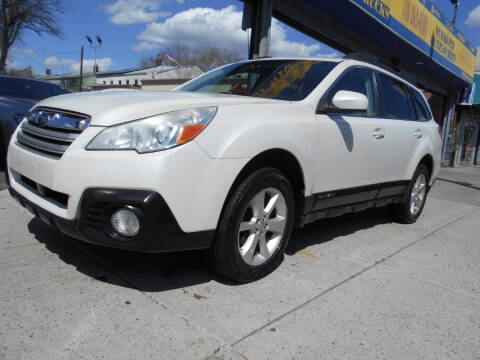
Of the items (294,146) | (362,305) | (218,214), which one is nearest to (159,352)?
(218,214)

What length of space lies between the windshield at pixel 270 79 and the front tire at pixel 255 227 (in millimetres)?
780

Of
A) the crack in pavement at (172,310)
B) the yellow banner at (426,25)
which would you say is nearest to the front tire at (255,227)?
the crack in pavement at (172,310)

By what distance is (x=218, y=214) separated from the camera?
2.26 meters

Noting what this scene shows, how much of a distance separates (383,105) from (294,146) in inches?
68.2

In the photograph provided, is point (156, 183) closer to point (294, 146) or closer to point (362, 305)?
point (294, 146)

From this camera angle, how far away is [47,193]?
2377 millimetres

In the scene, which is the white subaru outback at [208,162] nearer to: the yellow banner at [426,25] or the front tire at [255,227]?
the front tire at [255,227]

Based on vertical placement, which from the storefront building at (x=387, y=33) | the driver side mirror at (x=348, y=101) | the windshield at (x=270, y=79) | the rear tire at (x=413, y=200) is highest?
the storefront building at (x=387, y=33)

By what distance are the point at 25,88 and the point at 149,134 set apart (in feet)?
16.9

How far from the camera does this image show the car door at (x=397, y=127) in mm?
3909

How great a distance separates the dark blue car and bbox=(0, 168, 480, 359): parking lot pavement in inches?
85.7

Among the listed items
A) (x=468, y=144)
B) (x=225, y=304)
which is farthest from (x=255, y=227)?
(x=468, y=144)

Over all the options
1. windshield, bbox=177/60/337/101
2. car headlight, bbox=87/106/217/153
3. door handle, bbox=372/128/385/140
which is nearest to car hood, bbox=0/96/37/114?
windshield, bbox=177/60/337/101

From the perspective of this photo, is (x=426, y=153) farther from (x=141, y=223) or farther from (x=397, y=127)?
(x=141, y=223)
